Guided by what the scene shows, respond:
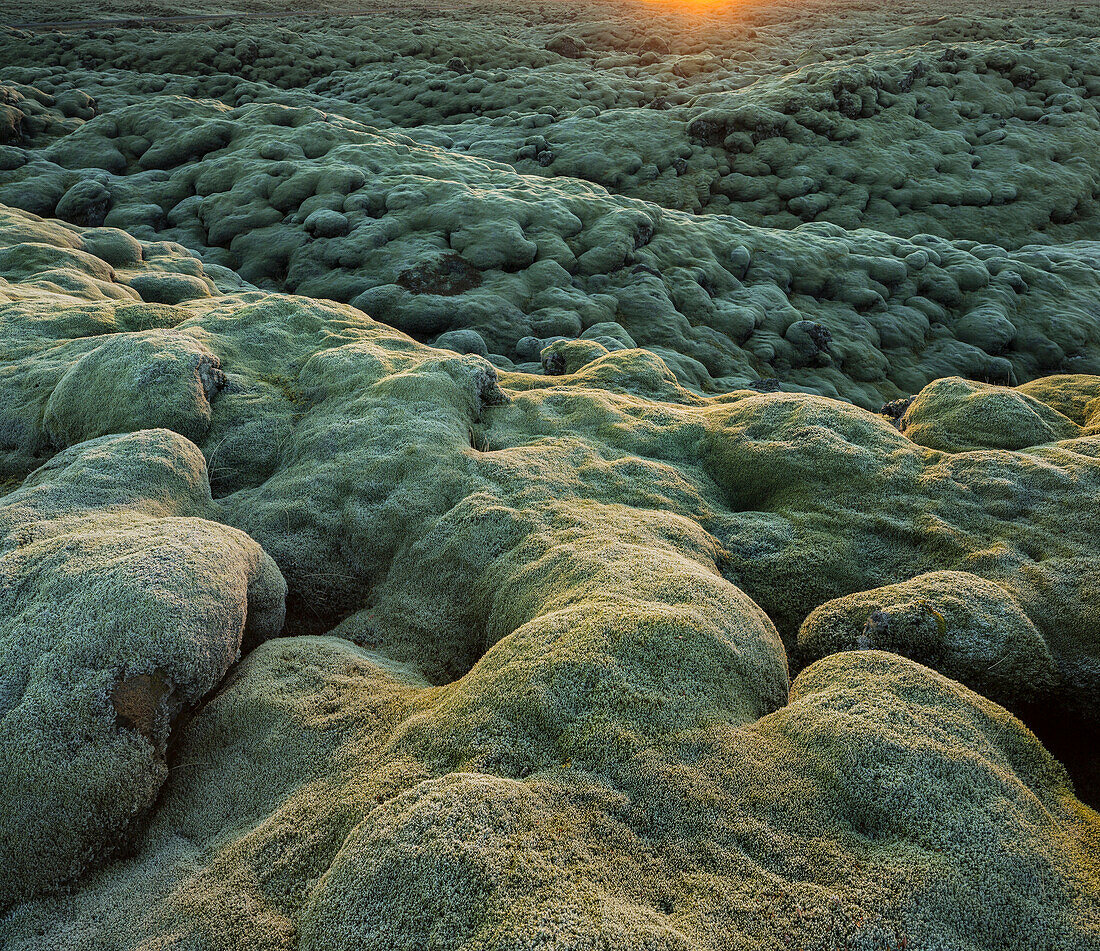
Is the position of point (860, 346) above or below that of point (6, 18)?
below

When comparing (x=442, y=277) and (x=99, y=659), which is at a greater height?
(x=99, y=659)

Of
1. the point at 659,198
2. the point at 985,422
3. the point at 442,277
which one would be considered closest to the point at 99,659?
the point at 985,422

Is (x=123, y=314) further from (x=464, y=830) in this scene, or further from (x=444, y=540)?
(x=464, y=830)

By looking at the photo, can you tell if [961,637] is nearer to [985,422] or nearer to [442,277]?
[985,422]

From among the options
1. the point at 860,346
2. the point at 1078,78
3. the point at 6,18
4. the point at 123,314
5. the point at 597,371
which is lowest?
Answer: the point at 860,346

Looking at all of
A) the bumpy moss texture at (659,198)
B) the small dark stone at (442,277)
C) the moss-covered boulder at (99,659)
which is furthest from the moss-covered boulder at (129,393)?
the small dark stone at (442,277)

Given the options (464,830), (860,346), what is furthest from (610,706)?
(860,346)
